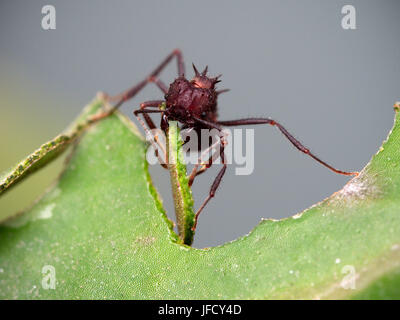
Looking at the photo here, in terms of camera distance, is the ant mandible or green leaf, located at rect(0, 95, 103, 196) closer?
green leaf, located at rect(0, 95, 103, 196)

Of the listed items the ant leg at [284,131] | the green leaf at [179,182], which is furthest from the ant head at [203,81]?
the green leaf at [179,182]

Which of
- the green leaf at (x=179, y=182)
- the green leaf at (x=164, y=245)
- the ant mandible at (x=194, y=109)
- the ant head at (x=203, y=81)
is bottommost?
the green leaf at (x=164, y=245)

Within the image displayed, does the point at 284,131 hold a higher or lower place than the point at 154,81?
lower

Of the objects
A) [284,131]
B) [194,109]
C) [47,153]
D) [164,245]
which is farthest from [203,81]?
[164,245]

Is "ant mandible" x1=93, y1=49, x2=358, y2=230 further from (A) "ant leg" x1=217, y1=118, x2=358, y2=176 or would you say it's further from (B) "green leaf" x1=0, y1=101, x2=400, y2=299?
(B) "green leaf" x1=0, y1=101, x2=400, y2=299

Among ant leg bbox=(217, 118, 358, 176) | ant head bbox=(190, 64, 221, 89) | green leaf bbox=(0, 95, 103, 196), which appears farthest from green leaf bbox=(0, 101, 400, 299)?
ant leg bbox=(217, 118, 358, 176)

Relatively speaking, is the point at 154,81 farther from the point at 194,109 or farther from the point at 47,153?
the point at 47,153

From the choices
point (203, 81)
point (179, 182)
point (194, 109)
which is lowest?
point (179, 182)

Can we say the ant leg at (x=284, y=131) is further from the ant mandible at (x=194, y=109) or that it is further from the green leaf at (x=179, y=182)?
the green leaf at (x=179, y=182)
